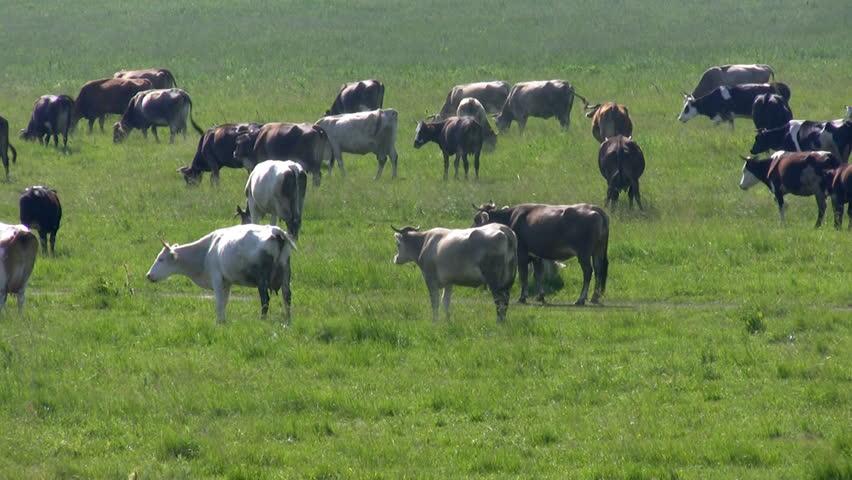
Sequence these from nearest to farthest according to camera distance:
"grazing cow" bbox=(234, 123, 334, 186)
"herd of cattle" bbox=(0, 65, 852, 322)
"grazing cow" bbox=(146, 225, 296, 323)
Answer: "grazing cow" bbox=(146, 225, 296, 323)
"herd of cattle" bbox=(0, 65, 852, 322)
"grazing cow" bbox=(234, 123, 334, 186)

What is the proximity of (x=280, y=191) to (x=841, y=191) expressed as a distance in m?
8.24

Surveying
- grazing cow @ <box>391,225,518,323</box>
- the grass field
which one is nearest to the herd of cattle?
grazing cow @ <box>391,225,518,323</box>

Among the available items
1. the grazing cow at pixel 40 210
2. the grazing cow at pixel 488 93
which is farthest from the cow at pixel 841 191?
the grazing cow at pixel 488 93

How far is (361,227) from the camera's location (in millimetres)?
24266

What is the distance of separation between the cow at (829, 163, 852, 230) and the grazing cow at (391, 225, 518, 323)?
7683 millimetres

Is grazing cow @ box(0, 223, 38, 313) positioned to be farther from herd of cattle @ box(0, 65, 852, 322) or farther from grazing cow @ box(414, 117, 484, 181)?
grazing cow @ box(414, 117, 484, 181)

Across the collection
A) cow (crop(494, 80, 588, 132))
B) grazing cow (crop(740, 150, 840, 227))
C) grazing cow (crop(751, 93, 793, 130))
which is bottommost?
cow (crop(494, 80, 588, 132))

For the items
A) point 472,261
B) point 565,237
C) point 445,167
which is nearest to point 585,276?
point 565,237

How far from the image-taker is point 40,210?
72.5 ft

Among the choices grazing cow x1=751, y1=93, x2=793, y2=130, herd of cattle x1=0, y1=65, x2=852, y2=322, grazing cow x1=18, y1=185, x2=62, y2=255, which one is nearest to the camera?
herd of cattle x1=0, y1=65, x2=852, y2=322

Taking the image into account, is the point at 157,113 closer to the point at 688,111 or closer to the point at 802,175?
the point at 688,111

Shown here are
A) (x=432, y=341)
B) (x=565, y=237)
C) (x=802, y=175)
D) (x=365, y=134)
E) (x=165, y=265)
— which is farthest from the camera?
(x=365, y=134)

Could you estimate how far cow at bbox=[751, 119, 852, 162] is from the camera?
27.8 m

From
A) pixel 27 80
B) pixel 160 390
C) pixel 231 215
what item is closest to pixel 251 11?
pixel 27 80
